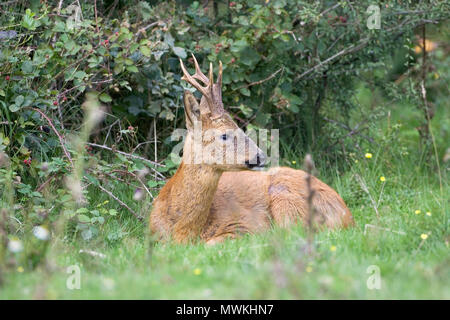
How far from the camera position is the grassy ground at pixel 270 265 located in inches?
141

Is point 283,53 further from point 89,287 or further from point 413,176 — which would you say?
point 89,287

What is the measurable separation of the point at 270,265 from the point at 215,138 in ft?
6.64

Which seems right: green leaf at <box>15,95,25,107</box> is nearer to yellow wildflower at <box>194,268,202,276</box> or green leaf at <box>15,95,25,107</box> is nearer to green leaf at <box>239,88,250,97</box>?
green leaf at <box>239,88,250,97</box>

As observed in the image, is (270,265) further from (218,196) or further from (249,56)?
(249,56)

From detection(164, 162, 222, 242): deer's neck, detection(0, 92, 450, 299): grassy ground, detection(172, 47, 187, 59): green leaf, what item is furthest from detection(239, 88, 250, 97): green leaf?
detection(0, 92, 450, 299): grassy ground

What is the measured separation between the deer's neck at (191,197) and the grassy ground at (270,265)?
363 millimetres

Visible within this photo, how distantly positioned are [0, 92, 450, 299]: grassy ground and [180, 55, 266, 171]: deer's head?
696 mm

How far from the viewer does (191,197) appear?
19.0 feet

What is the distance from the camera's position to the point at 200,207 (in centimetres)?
581

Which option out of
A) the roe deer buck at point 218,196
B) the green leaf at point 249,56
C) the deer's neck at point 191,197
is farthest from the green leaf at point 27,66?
the green leaf at point 249,56

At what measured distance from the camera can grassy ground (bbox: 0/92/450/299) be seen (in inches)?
141

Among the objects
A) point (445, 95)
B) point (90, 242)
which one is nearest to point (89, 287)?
point (90, 242)

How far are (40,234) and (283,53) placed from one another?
4.15 metres

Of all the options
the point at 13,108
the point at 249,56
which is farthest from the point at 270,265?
the point at 249,56
